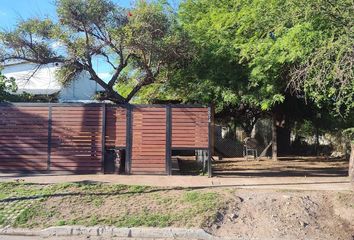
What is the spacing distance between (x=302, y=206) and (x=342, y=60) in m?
3.15

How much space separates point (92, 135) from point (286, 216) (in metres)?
6.74

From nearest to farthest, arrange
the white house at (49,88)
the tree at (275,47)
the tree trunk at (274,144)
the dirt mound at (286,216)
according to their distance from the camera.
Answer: the dirt mound at (286,216), the tree at (275,47), the tree trunk at (274,144), the white house at (49,88)

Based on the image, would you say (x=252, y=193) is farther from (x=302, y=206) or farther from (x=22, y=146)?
(x=22, y=146)

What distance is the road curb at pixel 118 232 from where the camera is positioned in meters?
8.56

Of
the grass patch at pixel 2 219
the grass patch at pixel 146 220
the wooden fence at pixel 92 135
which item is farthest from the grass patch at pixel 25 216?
the wooden fence at pixel 92 135

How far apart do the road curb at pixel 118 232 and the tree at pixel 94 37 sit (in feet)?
19.4

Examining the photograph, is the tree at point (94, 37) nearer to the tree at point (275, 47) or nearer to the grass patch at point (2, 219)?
the tree at point (275, 47)

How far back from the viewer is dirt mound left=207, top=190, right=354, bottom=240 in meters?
8.77

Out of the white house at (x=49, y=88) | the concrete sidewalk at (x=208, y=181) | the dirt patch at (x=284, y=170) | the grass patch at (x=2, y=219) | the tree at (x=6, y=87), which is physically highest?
the white house at (x=49, y=88)

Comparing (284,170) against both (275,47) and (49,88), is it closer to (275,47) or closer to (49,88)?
(275,47)

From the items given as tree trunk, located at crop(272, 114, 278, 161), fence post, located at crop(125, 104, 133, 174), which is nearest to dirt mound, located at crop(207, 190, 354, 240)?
fence post, located at crop(125, 104, 133, 174)

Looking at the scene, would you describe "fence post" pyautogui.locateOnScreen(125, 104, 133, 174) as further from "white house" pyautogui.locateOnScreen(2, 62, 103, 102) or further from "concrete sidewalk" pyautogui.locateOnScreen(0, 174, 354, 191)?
"white house" pyautogui.locateOnScreen(2, 62, 103, 102)

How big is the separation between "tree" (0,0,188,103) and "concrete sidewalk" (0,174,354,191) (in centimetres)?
331

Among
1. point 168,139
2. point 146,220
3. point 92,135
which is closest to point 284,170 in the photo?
point 168,139
